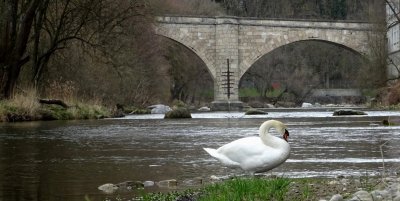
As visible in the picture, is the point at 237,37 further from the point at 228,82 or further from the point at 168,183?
the point at 168,183

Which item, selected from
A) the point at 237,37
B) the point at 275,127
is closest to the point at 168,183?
the point at 275,127

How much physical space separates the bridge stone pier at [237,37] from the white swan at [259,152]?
40.1 m

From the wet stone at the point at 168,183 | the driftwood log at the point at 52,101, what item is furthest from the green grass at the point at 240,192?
the driftwood log at the point at 52,101

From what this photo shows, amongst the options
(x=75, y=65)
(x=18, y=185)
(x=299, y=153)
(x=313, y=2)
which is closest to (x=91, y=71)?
(x=75, y=65)

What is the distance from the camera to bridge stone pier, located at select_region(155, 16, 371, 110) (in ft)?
158

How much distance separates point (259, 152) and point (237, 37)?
43.4 m

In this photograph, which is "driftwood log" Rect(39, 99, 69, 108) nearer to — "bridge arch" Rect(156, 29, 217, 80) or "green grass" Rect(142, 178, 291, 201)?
"green grass" Rect(142, 178, 291, 201)

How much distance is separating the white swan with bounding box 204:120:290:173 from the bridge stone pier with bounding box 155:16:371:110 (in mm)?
40145

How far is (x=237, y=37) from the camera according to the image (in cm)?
4941

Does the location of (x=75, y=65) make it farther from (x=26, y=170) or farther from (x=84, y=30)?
(x=26, y=170)

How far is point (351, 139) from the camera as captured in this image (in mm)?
11953

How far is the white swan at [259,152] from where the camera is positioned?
6.22 metres

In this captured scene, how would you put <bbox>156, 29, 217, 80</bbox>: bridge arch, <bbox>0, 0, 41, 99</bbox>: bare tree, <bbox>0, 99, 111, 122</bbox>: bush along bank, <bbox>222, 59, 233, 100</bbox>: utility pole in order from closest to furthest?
1. <bbox>0, 99, 111, 122</bbox>: bush along bank
2. <bbox>0, 0, 41, 99</bbox>: bare tree
3. <bbox>156, 29, 217, 80</bbox>: bridge arch
4. <bbox>222, 59, 233, 100</bbox>: utility pole

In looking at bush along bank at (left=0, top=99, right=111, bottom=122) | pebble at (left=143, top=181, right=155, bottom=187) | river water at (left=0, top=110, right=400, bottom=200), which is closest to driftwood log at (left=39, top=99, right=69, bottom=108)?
bush along bank at (left=0, top=99, right=111, bottom=122)
